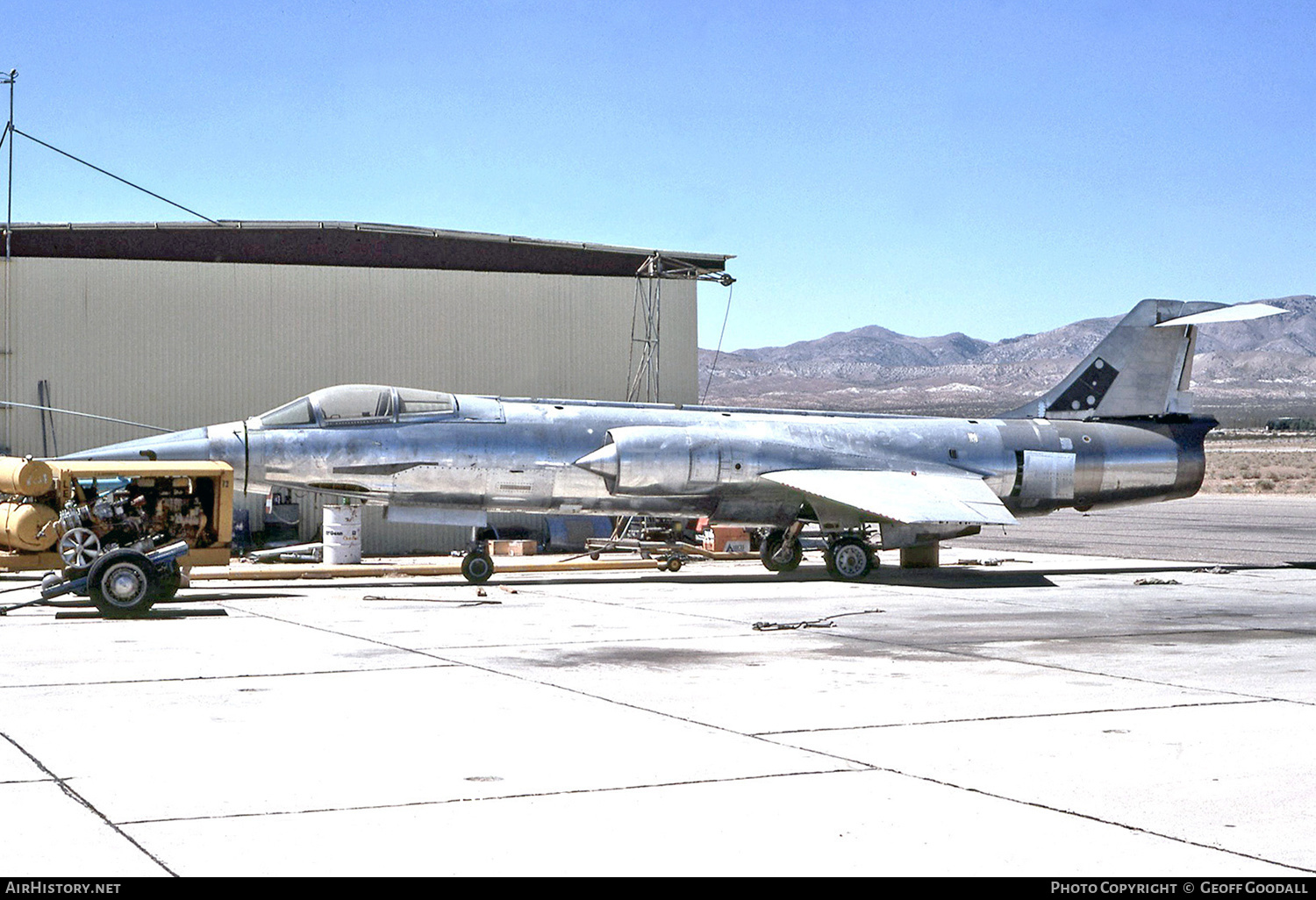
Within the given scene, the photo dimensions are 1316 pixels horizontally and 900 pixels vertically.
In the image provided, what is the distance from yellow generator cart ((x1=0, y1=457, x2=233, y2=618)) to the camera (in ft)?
49.1

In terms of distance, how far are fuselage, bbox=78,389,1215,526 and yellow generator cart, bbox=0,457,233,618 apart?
2.57 metres

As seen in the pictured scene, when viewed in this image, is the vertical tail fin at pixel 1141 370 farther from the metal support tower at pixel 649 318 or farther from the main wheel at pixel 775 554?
the metal support tower at pixel 649 318

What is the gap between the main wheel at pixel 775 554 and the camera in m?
23.2

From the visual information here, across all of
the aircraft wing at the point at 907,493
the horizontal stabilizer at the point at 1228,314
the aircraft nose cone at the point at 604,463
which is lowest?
the aircraft wing at the point at 907,493

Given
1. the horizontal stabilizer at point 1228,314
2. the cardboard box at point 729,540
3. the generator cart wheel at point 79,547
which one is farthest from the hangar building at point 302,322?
the generator cart wheel at point 79,547

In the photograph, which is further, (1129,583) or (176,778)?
(1129,583)

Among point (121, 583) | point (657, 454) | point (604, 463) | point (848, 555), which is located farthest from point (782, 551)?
point (121, 583)

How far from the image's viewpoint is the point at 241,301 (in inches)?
1147

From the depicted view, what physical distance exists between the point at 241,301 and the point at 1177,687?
23.2m

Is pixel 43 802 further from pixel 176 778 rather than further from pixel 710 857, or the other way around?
pixel 710 857

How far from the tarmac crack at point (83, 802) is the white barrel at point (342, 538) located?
59.5 ft

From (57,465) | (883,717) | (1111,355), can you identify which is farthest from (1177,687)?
(1111,355)

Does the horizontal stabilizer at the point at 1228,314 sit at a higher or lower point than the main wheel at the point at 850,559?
higher

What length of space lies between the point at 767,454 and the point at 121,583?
10339 mm
